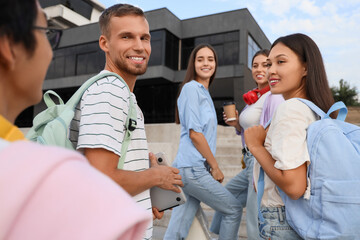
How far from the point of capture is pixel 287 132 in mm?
1679

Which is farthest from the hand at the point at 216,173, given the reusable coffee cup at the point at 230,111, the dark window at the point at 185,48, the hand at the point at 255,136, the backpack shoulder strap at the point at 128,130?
the dark window at the point at 185,48

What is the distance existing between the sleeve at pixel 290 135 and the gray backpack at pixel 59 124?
81cm

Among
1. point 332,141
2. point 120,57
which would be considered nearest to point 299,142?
point 332,141

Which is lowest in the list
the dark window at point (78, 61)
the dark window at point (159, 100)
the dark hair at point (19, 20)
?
the dark hair at point (19, 20)

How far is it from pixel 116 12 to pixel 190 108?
1.44 metres

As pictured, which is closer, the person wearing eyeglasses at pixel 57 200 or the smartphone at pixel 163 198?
the person wearing eyeglasses at pixel 57 200

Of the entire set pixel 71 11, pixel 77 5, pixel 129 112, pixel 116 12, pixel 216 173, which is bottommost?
pixel 216 173

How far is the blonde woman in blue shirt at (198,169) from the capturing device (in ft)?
9.78

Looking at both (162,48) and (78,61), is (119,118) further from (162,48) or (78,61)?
(78,61)

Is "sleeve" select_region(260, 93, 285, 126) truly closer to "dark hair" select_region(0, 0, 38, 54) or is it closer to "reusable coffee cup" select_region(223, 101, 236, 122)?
"reusable coffee cup" select_region(223, 101, 236, 122)

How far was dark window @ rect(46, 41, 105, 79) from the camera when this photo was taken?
78.7 ft

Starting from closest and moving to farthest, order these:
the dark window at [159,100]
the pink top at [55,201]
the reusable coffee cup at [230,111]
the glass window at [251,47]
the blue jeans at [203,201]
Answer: the pink top at [55,201] < the blue jeans at [203,201] < the reusable coffee cup at [230,111] < the glass window at [251,47] < the dark window at [159,100]

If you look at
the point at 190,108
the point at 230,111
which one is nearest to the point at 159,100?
the point at 230,111

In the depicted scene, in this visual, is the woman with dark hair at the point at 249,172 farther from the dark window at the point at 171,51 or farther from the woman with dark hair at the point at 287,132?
the dark window at the point at 171,51
